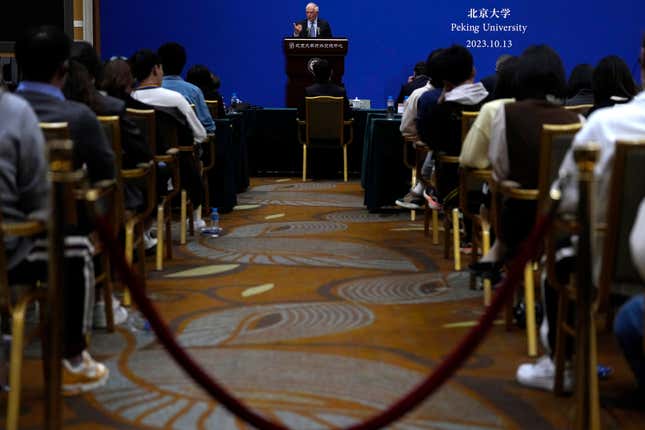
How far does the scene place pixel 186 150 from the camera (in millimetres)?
5926

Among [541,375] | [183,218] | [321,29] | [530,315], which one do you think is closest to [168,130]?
[183,218]

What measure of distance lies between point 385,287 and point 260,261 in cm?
95

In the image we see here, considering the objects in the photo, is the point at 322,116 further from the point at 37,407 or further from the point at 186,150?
Answer: the point at 37,407

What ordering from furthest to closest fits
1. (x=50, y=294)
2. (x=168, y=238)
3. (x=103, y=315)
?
1. (x=168, y=238)
2. (x=103, y=315)
3. (x=50, y=294)

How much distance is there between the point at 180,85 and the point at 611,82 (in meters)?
3.08

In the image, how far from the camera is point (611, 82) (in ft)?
15.9

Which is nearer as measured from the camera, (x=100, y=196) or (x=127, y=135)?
(x=100, y=196)

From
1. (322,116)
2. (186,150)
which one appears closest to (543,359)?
(186,150)

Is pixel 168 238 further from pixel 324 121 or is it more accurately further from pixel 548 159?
pixel 324 121

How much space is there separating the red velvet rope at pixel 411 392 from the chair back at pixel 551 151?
933 mm

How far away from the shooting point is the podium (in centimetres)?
1052

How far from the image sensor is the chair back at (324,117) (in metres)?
9.67

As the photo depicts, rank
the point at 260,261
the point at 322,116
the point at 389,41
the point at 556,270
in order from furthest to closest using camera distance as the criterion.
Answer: the point at 389,41
the point at 322,116
the point at 260,261
the point at 556,270

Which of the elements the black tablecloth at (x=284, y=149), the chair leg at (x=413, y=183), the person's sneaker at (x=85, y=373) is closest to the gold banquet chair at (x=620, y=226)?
the person's sneaker at (x=85, y=373)
